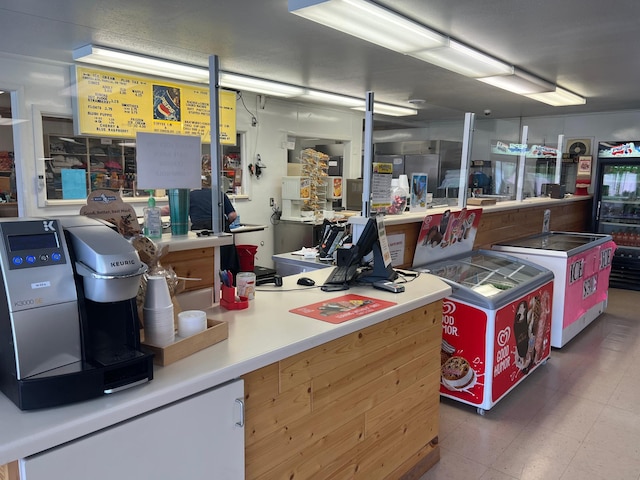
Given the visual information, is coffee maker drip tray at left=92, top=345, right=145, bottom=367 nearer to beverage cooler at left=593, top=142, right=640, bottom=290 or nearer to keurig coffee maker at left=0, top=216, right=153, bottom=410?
keurig coffee maker at left=0, top=216, right=153, bottom=410

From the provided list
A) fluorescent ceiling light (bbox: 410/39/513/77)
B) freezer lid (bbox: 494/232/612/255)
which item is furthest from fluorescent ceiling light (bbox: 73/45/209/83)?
freezer lid (bbox: 494/232/612/255)

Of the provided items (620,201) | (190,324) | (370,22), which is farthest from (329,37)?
(620,201)

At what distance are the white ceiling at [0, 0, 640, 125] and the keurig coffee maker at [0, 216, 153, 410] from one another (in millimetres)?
2200

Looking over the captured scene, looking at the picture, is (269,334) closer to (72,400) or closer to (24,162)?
(72,400)

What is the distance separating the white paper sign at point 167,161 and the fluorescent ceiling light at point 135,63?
2.63 m

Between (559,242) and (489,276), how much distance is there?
1839 mm

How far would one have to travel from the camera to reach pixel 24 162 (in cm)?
452

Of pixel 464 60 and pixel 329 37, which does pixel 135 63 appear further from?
pixel 464 60

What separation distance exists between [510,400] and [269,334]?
236 cm

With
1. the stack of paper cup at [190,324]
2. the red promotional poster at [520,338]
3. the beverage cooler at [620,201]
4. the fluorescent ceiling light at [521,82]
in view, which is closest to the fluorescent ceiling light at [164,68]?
the fluorescent ceiling light at [521,82]

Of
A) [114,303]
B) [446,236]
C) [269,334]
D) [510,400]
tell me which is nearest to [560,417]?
[510,400]

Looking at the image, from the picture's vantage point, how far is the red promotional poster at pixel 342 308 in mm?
2013

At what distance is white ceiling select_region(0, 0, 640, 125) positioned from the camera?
3.02 metres

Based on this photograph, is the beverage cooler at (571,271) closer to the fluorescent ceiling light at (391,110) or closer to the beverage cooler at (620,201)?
the beverage cooler at (620,201)
